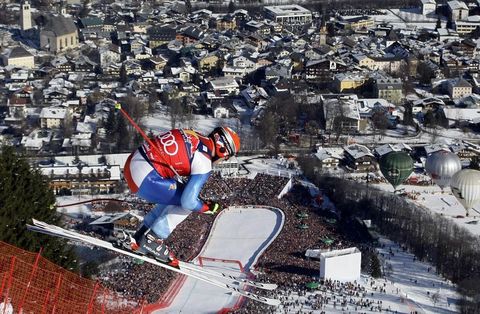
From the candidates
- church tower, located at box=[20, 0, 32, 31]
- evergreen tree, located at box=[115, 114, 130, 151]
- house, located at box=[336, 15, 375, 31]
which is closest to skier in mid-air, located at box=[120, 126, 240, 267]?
evergreen tree, located at box=[115, 114, 130, 151]

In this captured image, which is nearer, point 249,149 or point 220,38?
point 249,149

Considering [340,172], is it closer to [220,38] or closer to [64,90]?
[64,90]

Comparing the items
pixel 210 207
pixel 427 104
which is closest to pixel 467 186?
pixel 427 104

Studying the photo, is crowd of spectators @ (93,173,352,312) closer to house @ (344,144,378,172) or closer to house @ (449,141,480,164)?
house @ (344,144,378,172)

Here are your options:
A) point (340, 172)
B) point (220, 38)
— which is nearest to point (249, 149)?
point (340, 172)

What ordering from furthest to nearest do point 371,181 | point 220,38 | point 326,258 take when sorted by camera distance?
1. point 220,38
2. point 371,181
3. point 326,258
